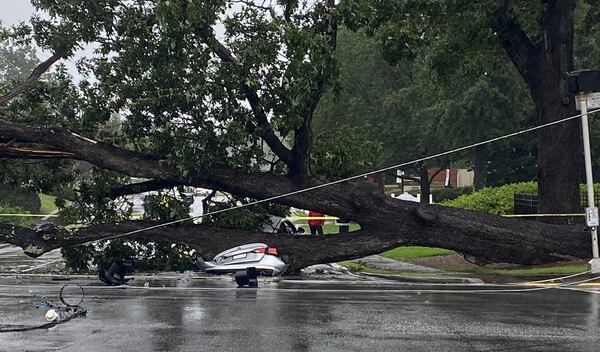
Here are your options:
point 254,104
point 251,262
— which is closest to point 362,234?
point 251,262

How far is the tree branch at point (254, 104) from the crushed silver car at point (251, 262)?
2.09 metres

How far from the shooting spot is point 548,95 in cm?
1544

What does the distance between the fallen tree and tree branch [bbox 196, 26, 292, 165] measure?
2 centimetres

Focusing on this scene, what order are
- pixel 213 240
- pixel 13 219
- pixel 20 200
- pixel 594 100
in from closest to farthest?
pixel 594 100, pixel 213 240, pixel 13 219, pixel 20 200

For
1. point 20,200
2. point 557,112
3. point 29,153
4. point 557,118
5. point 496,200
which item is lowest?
point 496,200

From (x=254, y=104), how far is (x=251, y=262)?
3.06 metres

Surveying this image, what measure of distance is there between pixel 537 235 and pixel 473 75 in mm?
6860

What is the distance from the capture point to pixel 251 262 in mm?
11719

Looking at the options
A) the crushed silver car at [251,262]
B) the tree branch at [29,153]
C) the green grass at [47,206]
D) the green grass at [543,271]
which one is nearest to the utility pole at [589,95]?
the green grass at [543,271]

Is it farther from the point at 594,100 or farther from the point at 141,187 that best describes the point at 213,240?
the point at 594,100

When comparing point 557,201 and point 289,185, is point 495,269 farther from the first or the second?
point 289,185

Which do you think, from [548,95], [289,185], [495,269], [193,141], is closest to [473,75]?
[548,95]

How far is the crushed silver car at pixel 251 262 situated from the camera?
1152 centimetres

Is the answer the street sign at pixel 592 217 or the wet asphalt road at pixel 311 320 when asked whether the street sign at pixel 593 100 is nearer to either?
the street sign at pixel 592 217
